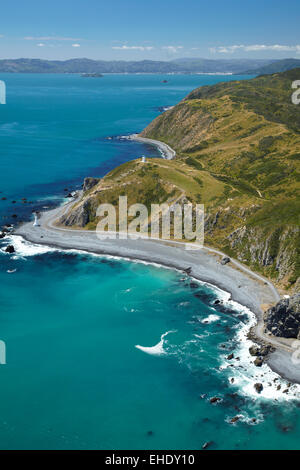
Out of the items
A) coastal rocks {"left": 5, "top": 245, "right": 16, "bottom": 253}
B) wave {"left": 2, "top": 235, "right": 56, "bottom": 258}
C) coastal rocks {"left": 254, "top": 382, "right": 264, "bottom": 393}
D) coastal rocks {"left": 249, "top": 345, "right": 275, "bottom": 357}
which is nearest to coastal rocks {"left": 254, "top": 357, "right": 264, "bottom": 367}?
coastal rocks {"left": 249, "top": 345, "right": 275, "bottom": 357}

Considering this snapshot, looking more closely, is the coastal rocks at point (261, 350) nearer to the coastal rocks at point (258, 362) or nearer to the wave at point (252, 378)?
the wave at point (252, 378)

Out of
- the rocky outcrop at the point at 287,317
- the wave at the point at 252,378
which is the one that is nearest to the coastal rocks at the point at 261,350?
the wave at the point at 252,378

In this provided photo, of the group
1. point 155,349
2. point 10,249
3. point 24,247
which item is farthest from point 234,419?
point 24,247

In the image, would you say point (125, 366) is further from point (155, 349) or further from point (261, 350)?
point (261, 350)

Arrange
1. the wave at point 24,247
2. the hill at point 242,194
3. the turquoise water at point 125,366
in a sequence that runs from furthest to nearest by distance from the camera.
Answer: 1. the wave at point 24,247
2. the hill at point 242,194
3. the turquoise water at point 125,366

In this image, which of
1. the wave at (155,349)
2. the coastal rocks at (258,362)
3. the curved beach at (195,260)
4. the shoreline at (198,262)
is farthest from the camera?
the curved beach at (195,260)
